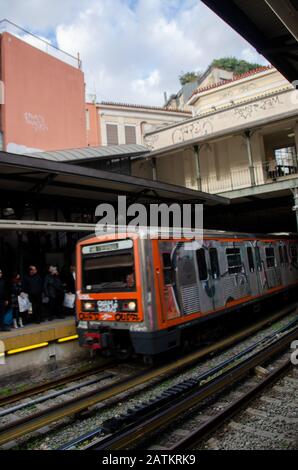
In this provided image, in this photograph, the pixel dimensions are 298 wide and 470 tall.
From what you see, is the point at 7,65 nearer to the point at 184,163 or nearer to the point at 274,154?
the point at 184,163

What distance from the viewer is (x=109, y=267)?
8078 millimetres

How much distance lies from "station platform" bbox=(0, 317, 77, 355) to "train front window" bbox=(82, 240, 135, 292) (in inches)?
53.1

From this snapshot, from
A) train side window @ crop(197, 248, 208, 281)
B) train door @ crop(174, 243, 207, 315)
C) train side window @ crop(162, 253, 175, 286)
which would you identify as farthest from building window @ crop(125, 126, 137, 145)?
train side window @ crop(162, 253, 175, 286)

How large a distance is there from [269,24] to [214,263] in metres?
5.57

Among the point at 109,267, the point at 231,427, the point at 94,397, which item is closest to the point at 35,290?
the point at 109,267

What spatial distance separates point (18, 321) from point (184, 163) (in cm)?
1285

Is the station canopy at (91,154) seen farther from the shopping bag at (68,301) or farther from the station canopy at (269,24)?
the station canopy at (269,24)

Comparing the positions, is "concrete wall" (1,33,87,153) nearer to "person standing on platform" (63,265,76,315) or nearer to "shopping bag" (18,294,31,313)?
"person standing on platform" (63,265,76,315)

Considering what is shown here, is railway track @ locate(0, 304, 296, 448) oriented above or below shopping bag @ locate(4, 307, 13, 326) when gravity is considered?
below

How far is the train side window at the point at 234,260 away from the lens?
33.2 ft

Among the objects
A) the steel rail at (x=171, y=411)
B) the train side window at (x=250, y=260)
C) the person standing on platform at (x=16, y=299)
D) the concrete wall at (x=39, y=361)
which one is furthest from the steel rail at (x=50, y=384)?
the train side window at (x=250, y=260)

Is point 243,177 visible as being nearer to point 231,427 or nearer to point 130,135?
point 231,427

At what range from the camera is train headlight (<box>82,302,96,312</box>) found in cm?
834

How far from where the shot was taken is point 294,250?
51.6ft
